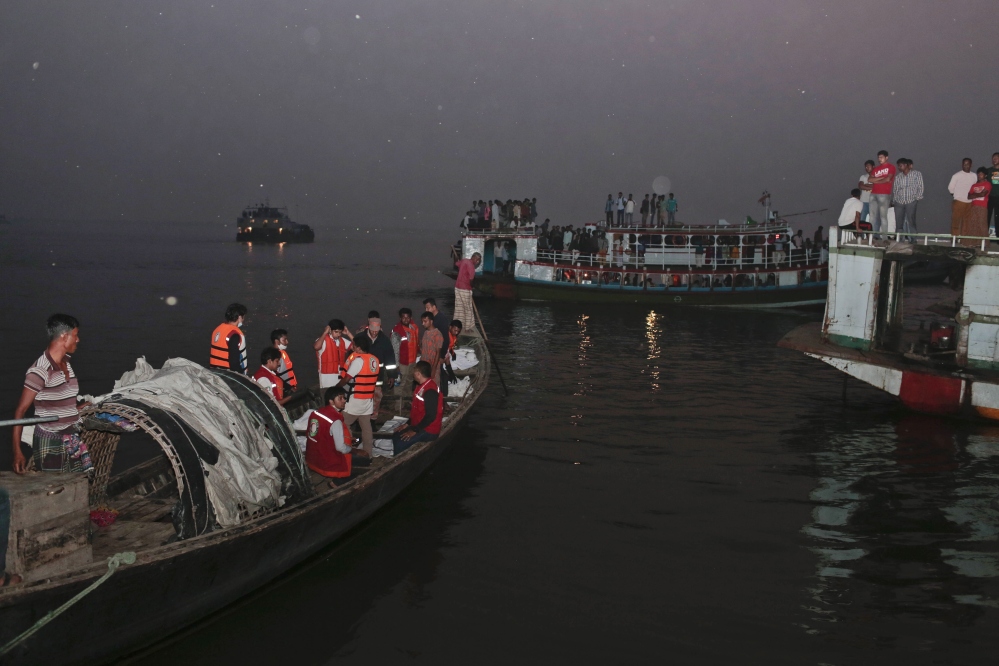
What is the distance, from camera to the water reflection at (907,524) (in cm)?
842

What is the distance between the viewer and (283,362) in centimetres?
1187

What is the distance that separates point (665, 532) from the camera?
33.3 ft

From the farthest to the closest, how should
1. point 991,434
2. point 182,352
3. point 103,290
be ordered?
1. point 103,290
2. point 182,352
3. point 991,434

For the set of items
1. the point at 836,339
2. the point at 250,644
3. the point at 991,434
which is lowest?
the point at 250,644

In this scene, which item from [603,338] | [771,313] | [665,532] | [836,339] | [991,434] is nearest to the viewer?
[665,532]

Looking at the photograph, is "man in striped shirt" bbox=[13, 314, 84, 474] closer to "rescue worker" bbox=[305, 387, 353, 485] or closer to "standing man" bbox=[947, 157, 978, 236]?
"rescue worker" bbox=[305, 387, 353, 485]

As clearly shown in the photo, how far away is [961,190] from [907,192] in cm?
101

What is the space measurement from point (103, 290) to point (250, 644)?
47.2 m

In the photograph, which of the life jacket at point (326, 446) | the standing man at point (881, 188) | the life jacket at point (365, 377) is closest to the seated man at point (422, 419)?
the life jacket at point (365, 377)

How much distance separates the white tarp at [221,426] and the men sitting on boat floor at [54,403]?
36cm

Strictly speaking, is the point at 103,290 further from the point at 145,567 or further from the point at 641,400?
the point at 145,567

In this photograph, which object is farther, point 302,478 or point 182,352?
point 182,352

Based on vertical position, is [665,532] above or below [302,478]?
below

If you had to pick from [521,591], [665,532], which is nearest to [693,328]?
[665,532]
